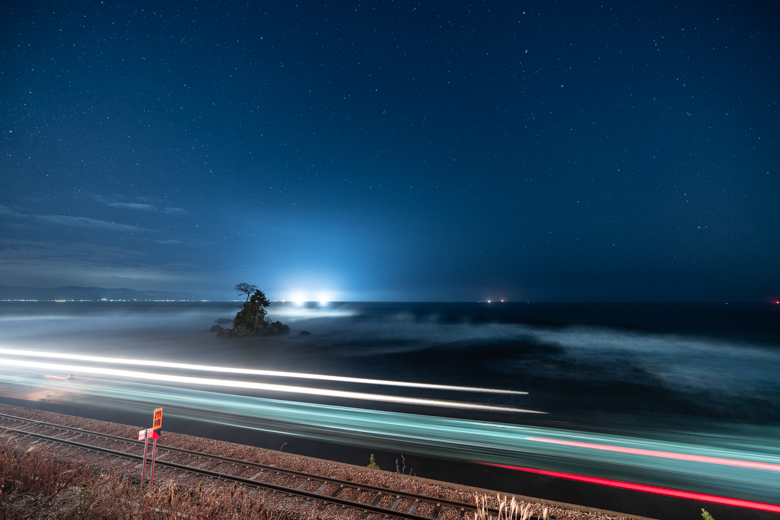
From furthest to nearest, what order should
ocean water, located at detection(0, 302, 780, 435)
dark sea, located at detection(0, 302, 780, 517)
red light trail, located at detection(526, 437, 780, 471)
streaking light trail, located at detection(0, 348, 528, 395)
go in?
streaking light trail, located at detection(0, 348, 528, 395)
ocean water, located at detection(0, 302, 780, 435)
dark sea, located at detection(0, 302, 780, 517)
red light trail, located at detection(526, 437, 780, 471)

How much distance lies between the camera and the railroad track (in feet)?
27.2

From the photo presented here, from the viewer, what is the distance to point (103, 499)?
7426mm

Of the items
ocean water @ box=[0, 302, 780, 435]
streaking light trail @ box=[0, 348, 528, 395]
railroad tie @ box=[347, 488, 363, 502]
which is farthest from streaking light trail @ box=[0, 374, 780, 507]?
streaking light trail @ box=[0, 348, 528, 395]

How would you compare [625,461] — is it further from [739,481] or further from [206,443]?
[206,443]

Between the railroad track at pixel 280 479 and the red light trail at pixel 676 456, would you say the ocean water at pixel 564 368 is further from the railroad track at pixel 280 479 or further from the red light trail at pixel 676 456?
the railroad track at pixel 280 479

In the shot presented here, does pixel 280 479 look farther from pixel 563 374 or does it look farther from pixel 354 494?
pixel 563 374

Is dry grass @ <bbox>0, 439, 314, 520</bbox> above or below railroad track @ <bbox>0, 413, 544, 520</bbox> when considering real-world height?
above

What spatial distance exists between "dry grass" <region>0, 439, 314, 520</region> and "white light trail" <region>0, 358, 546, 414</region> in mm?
14079

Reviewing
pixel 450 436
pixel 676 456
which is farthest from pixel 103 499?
pixel 676 456

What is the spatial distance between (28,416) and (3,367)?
20.3m

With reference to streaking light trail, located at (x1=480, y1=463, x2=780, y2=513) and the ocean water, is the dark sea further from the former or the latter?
streaking light trail, located at (x1=480, y1=463, x2=780, y2=513)

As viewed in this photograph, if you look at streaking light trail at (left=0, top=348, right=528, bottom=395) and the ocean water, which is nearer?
the ocean water

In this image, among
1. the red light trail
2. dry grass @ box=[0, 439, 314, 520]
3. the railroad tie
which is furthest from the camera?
the red light trail

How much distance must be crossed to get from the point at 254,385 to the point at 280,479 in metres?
16.4
